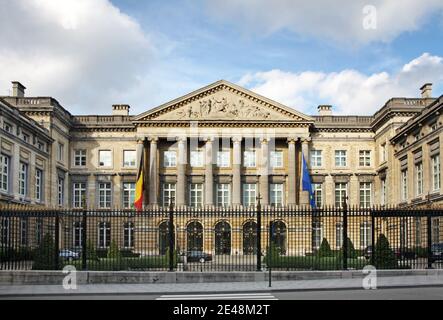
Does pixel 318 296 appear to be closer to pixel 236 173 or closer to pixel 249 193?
pixel 236 173

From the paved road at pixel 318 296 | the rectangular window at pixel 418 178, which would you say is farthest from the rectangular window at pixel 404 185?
the paved road at pixel 318 296

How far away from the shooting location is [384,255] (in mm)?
24031

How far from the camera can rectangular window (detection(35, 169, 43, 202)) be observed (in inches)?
2018

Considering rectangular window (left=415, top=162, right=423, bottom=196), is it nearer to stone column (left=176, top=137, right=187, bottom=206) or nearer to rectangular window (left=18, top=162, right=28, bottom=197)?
stone column (left=176, top=137, right=187, bottom=206)

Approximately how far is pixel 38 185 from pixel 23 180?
373 centimetres

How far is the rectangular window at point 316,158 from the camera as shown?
203ft

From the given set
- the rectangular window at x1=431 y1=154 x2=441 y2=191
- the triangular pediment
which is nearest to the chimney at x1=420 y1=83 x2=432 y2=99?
the triangular pediment

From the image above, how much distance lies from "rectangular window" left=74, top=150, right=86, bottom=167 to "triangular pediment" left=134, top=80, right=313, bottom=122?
283 inches

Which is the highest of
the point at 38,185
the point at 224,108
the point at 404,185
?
the point at 224,108

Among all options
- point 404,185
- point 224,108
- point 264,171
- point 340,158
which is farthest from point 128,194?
point 404,185

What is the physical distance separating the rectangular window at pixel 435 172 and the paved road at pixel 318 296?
27780 mm

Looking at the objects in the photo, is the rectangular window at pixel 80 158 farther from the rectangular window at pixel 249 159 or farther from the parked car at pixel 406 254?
the parked car at pixel 406 254

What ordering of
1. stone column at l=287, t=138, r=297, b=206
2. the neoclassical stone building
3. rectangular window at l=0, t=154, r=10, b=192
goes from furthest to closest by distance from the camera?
stone column at l=287, t=138, r=297, b=206
the neoclassical stone building
rectangular window at l=0, t=154, r=10, b=192

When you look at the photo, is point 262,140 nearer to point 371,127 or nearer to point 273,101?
point 273,101
